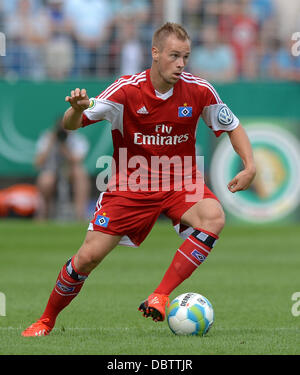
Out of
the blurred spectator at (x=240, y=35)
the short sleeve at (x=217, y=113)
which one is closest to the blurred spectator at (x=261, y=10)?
the blurred spectator at (x=240, y=35)

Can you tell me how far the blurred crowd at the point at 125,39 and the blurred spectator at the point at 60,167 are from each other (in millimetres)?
1325

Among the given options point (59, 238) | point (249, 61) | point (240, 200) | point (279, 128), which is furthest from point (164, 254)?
point (249, 61)

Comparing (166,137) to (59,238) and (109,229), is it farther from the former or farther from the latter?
(59,238)

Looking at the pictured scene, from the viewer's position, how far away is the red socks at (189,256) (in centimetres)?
695

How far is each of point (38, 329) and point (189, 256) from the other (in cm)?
124

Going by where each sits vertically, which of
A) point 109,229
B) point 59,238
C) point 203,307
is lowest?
point 59,238

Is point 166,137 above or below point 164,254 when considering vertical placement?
above

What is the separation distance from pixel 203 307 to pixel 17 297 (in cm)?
319

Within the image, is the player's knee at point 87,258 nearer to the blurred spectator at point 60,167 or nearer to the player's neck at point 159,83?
the player's neck at point 159,83

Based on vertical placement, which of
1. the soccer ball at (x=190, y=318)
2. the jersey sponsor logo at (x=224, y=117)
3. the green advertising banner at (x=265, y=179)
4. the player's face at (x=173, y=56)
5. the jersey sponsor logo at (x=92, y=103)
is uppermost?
the player's face at (x=173, y=56)

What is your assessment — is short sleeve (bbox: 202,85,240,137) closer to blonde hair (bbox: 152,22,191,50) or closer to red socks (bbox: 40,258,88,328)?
blonde hair (bbox: 152,22,191,50)

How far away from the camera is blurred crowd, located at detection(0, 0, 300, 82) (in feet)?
57.7

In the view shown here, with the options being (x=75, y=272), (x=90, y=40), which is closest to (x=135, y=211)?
(x=75, y=272)

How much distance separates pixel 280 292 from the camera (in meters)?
9.84
